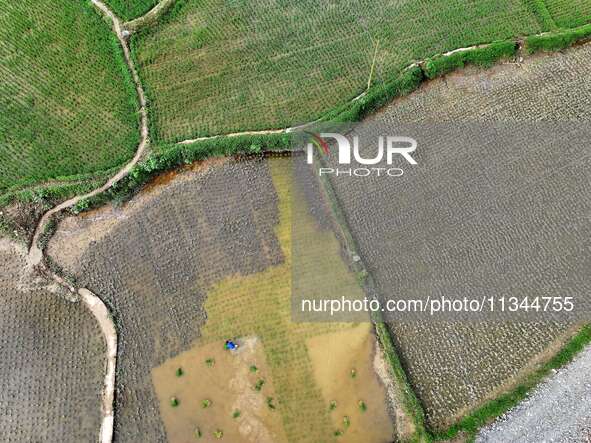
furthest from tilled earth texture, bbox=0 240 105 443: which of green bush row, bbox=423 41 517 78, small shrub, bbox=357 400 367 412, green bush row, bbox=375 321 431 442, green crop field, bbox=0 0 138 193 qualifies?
green bush row, bbox=423 41 517 78

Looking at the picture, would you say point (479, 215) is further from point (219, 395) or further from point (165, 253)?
point (165, 253)

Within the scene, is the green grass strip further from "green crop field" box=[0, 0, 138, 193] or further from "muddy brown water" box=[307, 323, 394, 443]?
"green crop field" box=[0, 0, 138, 193]

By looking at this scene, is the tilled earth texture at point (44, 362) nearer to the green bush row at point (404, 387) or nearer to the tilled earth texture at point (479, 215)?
the green bush row at point (404, 387)

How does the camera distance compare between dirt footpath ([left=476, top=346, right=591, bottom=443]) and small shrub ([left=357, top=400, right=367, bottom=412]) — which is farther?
small shrub ([left=357, top=400, right=367, bottom=412])

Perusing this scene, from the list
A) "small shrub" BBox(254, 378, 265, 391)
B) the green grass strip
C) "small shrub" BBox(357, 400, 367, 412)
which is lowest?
the green grass strip

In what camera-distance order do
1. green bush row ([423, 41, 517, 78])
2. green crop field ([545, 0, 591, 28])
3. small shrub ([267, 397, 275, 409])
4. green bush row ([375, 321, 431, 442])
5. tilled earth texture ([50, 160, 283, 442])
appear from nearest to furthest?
green bush row ([375, 321, 431, 442]) → small shrub ([267, 397, 275, 409]) → tilled earth texture ([50, 160, 283, 442]) → green bush row ([423, 41, 517, 78]) → green crop field ([545, 0, 591, 28])

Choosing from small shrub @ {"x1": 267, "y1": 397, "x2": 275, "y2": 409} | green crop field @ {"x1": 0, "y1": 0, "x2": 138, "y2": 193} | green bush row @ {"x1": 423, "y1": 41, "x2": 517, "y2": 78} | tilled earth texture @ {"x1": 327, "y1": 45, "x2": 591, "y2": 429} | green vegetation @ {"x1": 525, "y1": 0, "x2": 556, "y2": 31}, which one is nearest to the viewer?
small shrub @ {"x1": 267, "y1": 397, "x2": 275, "y2": 409}

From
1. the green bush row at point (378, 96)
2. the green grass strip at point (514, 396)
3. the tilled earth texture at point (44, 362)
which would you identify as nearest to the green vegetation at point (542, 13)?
the green bush row at point (378, 96)
